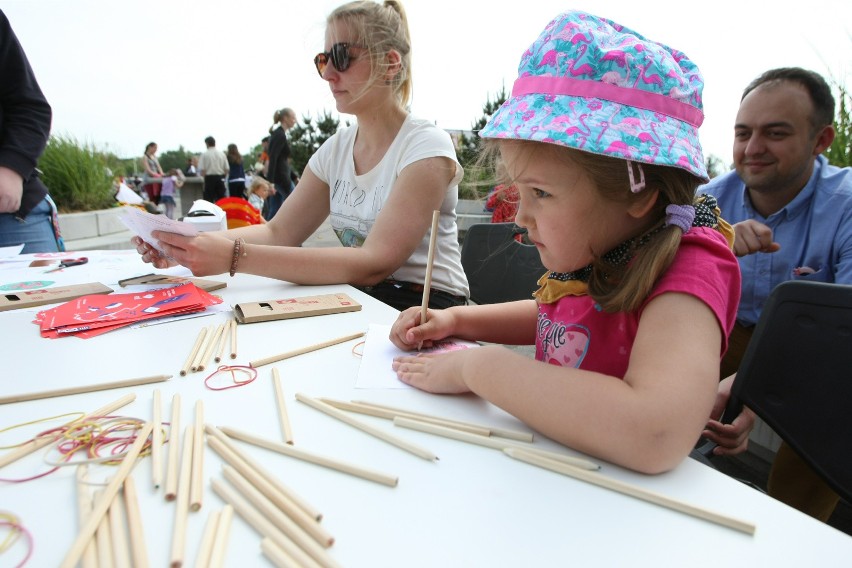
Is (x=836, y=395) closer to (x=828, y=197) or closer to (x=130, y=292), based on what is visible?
(x=828, y=197)

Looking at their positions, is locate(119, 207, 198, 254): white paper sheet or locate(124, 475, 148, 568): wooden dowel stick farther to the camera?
locate(119, 207, 198, 254): white paper sheet

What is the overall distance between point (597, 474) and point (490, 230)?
1472mm

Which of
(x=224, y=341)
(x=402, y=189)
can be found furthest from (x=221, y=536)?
(x=402, y=189)

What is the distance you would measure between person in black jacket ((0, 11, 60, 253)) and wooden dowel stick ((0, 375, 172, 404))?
58.1 inches

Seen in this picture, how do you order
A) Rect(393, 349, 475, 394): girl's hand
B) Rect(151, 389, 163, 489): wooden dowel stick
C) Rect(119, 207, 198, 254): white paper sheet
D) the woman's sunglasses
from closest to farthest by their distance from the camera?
Result: Rect(151, 389, 163, 489): wooden dowel stick → Rect(393, 349, 475, 394): girl's hand → Rect(119, 207, 198, 254): white paper sheet → the woman's sunglasses

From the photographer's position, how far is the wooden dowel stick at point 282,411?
0.65 m

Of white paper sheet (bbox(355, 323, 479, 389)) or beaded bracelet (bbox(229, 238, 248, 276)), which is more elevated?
beaded bracelet (bbox(229, 238, 248, 276))

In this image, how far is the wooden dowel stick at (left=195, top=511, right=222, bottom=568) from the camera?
44 cm

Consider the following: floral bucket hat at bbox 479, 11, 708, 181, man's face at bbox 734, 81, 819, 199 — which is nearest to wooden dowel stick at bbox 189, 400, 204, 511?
floral bucket hat at bbox 479, 11, 708, 181

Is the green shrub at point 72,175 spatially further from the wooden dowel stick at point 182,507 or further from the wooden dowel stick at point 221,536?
the wooden dowel stick at point 221,536

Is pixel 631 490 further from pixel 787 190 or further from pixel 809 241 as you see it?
pixel 787 190

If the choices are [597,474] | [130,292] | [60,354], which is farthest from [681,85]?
[130,292]

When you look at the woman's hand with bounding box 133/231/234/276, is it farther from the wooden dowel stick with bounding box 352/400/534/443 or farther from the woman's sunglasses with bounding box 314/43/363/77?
the wooden dowel stick with bounding box 352/400/534/443

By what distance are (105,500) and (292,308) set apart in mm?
712
